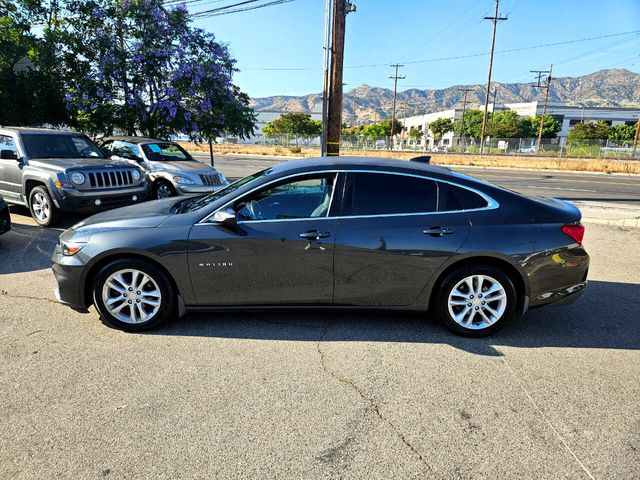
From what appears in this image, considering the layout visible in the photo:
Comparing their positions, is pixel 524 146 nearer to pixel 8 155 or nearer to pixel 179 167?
pixel 179 167

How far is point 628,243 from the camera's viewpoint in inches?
295

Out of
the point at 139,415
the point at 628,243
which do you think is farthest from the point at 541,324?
the point at 628,243

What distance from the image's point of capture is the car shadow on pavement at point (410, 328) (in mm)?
3795

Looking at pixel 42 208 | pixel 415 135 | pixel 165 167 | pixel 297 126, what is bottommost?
pixel 415 135

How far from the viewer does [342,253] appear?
367 cm

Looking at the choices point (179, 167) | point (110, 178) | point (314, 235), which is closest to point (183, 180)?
point (179, 167)

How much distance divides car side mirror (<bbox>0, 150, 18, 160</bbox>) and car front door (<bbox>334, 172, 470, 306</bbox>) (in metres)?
7.24

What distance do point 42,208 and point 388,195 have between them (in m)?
6.83

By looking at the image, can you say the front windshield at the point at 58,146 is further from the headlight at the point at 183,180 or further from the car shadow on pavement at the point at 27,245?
the headlight at the point at 183,180

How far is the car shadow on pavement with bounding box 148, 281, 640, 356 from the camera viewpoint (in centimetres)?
379

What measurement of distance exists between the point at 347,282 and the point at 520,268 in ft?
4.84

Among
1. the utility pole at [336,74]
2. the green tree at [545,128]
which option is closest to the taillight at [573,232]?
the utility pole at [336,74]

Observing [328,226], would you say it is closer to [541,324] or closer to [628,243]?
[541,324]

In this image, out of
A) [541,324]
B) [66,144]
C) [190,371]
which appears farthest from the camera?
[66,144]
